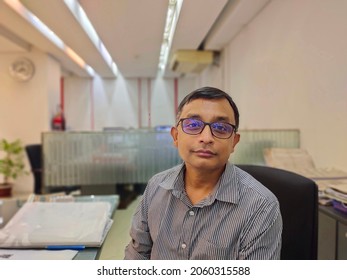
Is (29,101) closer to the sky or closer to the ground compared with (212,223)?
closer to the sky

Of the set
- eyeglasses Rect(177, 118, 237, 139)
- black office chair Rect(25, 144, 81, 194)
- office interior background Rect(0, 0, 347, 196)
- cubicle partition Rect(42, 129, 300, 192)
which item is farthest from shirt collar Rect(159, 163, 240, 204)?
black office chair Rect(25, 144, 81, 194)

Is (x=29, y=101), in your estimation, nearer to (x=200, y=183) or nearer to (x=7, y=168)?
(x=7, y=168)

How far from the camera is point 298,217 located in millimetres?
915

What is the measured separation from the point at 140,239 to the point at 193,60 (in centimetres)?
269

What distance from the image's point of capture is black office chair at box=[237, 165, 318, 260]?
0.89 m

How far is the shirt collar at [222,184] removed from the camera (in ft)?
2.42

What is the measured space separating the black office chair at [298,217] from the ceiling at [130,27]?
35.8 inches

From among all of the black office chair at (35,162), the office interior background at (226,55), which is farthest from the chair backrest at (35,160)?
the office interior background at (226,55)

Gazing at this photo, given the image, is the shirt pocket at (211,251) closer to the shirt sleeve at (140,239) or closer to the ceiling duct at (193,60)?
the shirt sleeve at (140,239)

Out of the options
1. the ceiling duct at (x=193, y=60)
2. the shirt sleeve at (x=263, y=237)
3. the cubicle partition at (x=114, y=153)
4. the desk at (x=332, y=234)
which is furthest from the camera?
the ceiling duct at (x=193, y=60)

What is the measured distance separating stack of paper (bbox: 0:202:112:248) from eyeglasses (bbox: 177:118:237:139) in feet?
1.59

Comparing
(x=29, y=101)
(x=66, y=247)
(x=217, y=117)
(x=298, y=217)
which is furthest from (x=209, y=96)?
(x=29, y=101)

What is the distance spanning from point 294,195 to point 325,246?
1.71 feet
